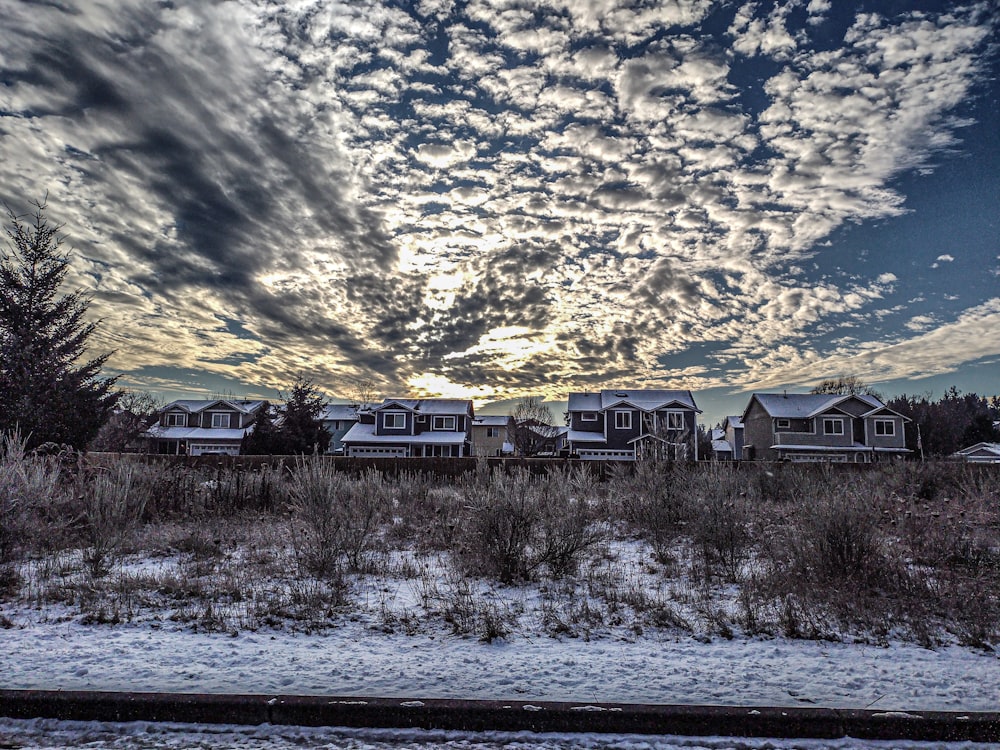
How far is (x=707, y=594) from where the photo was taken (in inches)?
256

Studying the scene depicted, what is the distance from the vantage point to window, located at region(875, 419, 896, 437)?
140 ft

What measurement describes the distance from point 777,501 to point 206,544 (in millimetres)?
11660

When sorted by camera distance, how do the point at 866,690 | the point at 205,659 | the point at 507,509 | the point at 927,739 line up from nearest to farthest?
the point at 927,739 < the point at 866,690 < the point at 205,659 < the point at 507,509

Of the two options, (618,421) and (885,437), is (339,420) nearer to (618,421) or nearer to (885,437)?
(618,421)

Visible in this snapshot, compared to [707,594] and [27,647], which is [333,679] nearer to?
[27,647]

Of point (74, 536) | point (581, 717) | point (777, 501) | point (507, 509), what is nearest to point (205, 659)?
point (581, 717)

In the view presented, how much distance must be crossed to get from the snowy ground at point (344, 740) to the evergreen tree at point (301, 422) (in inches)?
1369

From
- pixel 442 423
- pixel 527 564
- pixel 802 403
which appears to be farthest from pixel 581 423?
pixel 527 564

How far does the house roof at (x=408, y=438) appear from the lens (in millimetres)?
46312

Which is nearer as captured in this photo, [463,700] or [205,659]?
[463,700]

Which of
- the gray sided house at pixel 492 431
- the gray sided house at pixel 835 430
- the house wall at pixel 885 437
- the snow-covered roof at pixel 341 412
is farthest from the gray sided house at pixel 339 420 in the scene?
the house wall at pixel 885 437

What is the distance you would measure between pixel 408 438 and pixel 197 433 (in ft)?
62.3

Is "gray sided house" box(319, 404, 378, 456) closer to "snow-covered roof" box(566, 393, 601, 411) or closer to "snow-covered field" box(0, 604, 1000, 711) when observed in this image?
"snow-covered roof" box(566, 393, 601, 411)

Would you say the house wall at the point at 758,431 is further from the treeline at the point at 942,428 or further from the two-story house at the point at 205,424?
the two-story house at the point at 205,424
